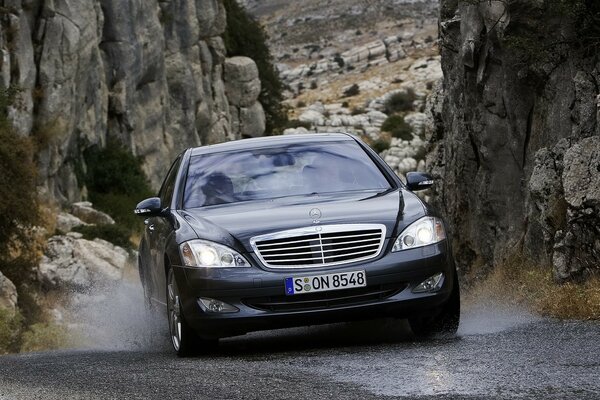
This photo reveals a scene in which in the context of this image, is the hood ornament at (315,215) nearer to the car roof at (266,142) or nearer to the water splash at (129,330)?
the car roof at (266,142)

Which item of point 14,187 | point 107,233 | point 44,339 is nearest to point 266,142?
point 44,339

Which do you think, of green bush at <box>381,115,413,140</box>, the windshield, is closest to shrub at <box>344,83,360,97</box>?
green bush at <box>381,115,413,140</box>

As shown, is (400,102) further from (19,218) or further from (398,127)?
(19,218)

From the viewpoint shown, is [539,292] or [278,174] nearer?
[278,174]

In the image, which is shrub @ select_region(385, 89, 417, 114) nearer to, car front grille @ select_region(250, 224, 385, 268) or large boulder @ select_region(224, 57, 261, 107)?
large boulder @ select_region(224, 57, 261, 107)

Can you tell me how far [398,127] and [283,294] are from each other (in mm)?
79931

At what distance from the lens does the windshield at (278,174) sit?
398 inches

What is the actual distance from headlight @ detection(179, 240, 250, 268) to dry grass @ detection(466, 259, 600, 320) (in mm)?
3074

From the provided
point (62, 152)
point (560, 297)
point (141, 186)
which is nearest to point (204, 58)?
point (141, 186)

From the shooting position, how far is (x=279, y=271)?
29.1 feet

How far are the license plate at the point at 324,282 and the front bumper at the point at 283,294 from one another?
0.03 metres

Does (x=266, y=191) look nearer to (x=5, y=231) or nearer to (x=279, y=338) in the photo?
(x=279, y=338)

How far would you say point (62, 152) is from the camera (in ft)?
136

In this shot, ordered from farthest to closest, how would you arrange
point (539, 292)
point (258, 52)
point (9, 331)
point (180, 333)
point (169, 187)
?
point (258, 52), point (9, 331), point (539, 292), point (169, 187), point (180, 333)
